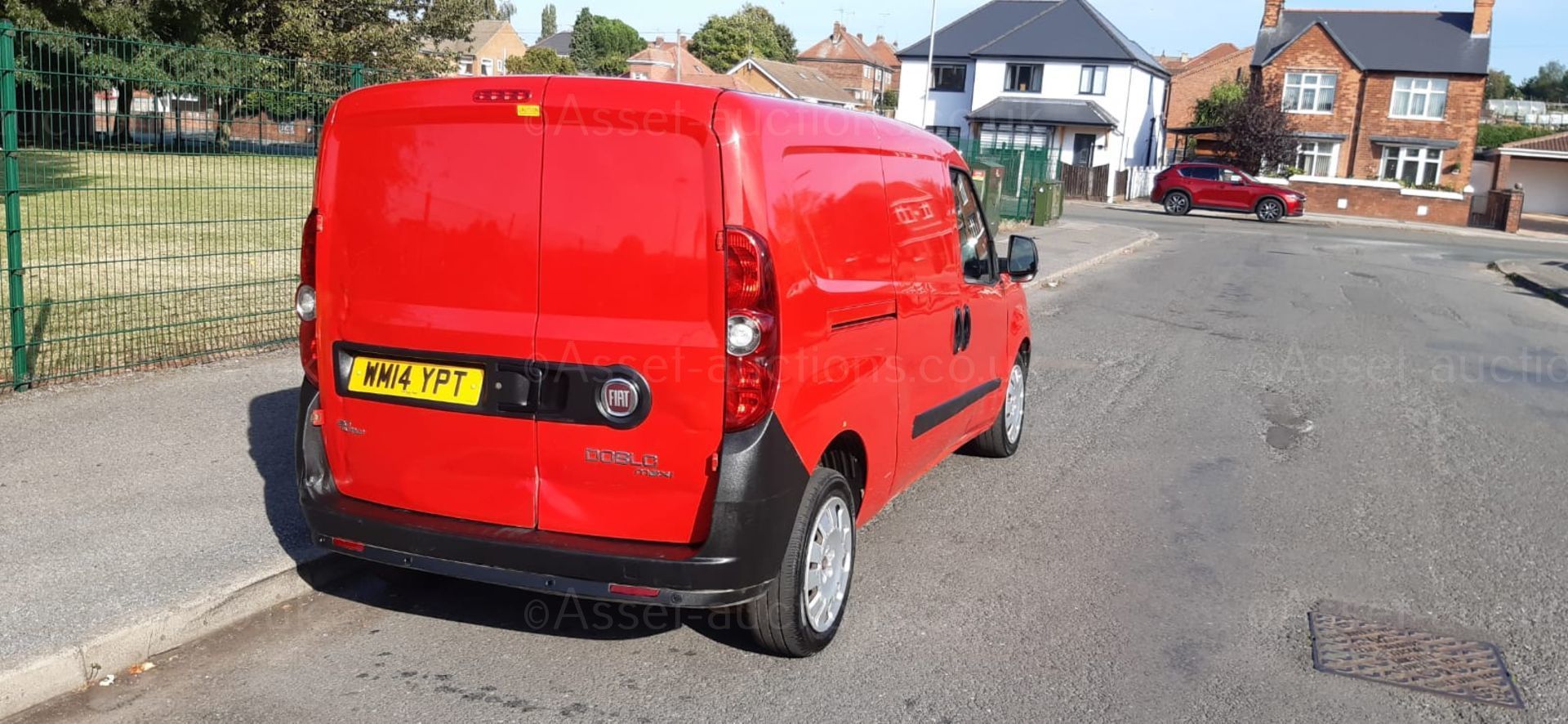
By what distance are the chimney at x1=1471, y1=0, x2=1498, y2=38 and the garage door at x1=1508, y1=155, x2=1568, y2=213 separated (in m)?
8.66

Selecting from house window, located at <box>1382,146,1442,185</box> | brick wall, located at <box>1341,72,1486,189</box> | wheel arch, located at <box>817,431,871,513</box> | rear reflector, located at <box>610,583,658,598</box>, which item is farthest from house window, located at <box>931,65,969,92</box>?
rear reflector, located at <box>610,583,658,598</box>

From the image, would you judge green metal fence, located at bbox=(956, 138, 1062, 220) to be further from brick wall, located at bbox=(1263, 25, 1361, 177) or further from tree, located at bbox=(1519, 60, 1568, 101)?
tree, located at bbox=(1519, 60, 1568, 101)

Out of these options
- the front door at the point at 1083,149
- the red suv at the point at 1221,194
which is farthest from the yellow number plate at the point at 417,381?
the front door at the point at 1083,149

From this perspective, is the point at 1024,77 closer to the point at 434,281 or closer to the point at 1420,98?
the point at 1420,98

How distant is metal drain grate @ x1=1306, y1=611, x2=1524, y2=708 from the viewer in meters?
4.30

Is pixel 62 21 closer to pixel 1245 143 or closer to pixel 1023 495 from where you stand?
pixel 1023 495

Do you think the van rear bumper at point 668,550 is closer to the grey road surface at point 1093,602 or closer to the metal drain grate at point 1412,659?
the grey road surface at point 1093,602

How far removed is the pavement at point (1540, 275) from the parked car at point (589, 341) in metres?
17.9

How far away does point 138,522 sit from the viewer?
5195mm

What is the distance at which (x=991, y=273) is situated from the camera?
20.6 ft

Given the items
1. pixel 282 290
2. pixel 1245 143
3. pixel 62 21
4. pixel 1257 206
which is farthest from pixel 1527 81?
pixel 282 290

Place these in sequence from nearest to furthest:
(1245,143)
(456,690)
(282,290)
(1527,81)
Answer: (456,690), (282,290), (1245,143), (1527,81)

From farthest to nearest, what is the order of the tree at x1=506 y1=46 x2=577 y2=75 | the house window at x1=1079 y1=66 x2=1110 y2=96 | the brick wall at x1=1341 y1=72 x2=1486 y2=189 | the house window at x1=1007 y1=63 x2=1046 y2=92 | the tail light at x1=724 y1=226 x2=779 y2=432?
1. the tree at x1=506 y1=46 x2=577 y2=75
2. the house window at x1=1007 y1=63 x2=1046 y2=92
3. the house window at x1=1079 y1=66 x2=1110 y2=96
4. the brick wall at x1=1341 y1=72 x2=1486 y2=189
5. the tail light at x1=724 y1=226 x2=779 y2=432

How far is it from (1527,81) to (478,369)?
14704 centimetres
